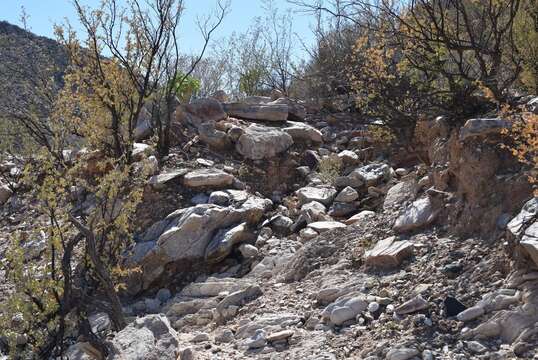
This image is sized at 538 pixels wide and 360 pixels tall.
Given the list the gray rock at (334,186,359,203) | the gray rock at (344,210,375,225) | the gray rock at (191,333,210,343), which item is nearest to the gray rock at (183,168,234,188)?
the gray rock at (334,186,359,203)

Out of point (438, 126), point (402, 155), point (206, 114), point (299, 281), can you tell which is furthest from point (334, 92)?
point (299, 281)

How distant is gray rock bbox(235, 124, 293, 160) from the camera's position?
9.64 meters

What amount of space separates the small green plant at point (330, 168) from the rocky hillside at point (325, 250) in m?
0.02

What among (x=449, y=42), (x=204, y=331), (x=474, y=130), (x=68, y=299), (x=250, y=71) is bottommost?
(x=204, y=331)

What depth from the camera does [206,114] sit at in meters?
10.7

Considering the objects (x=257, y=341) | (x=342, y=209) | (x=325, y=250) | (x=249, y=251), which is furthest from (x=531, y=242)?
(x=342, y=209)

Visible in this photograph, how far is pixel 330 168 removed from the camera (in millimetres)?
8977

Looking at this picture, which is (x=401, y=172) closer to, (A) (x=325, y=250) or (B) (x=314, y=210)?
(B) (x=314, y=210)

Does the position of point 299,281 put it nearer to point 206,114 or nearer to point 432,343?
point 432,343

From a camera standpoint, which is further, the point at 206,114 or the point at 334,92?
the point at 334,92

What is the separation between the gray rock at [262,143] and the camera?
9.64 meters

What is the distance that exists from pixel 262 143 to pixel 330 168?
4.00 ft

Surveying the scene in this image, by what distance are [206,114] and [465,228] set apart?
617 centimetres

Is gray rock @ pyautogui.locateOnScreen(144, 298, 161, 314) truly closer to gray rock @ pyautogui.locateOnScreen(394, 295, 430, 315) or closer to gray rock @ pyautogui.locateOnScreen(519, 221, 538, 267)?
gray rock @ pyautogui.locateOnScreen(394, 295, 430, 315)
